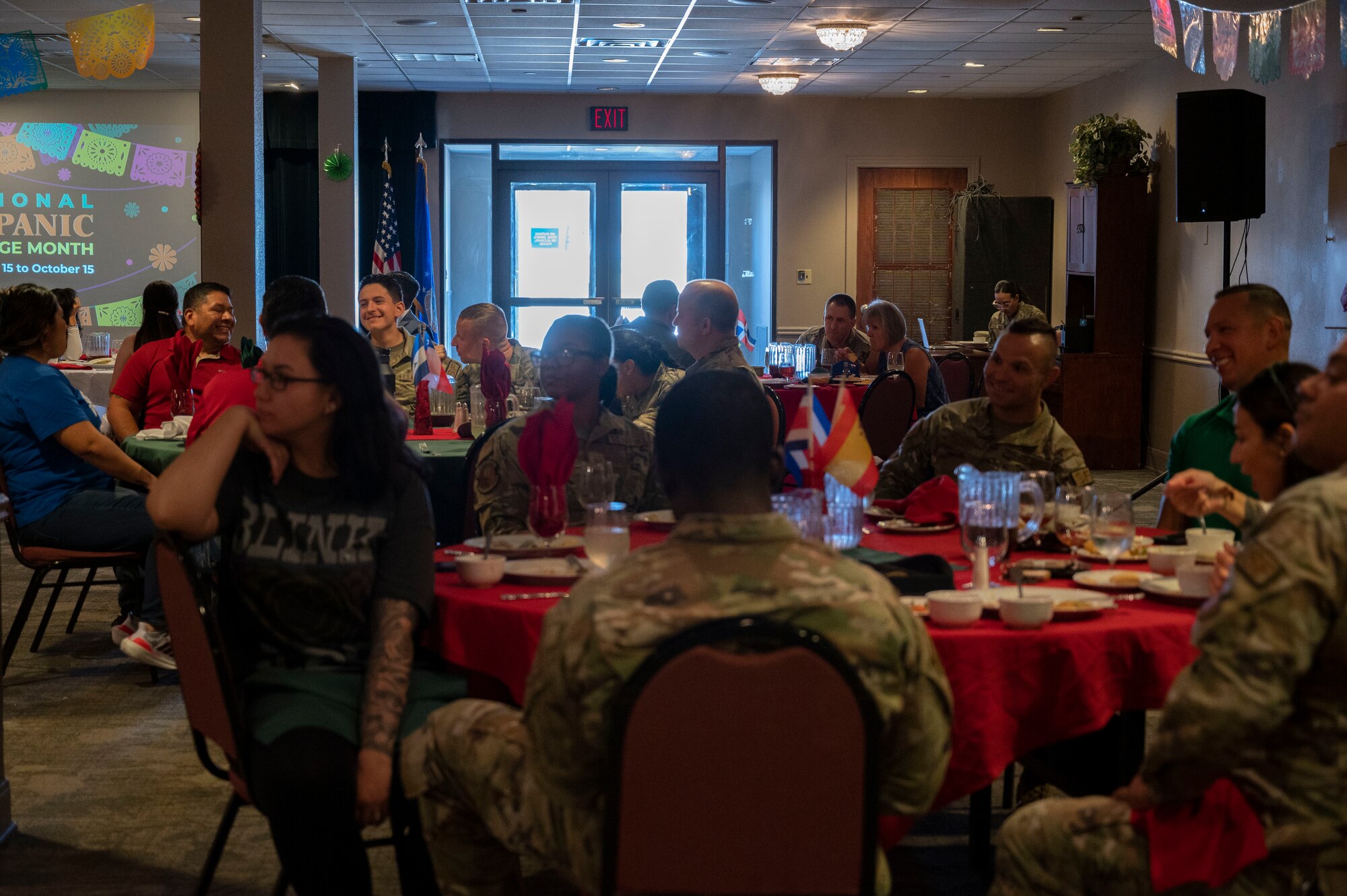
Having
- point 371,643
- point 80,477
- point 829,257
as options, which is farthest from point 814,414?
point 829,257

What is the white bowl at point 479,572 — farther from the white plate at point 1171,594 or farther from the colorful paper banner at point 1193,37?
the colorful paper banner at point 1193,37

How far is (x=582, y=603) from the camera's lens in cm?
157

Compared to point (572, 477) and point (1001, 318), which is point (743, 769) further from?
point (1001, 318)

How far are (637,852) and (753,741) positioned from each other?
21cm

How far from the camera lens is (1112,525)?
2.47m

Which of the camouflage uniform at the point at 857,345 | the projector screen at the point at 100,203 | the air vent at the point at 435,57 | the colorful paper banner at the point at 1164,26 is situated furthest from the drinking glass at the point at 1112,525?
the projector screen at the point at 100,203

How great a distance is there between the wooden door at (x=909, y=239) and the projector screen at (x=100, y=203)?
6927mm

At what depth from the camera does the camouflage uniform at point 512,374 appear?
19.6 ft

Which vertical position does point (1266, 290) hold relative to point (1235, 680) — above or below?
above

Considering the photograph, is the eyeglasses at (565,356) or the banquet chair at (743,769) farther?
the eyeglasses at (565,356)

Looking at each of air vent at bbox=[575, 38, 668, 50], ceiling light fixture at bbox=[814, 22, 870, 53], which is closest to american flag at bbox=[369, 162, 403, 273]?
air vent at bbox=[575, 38, 668, 50]

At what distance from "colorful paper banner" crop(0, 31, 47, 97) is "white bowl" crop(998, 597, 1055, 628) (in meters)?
8.75

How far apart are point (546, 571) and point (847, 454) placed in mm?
654

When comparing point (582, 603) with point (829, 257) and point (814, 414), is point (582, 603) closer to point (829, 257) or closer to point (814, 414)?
point (814, 414)
